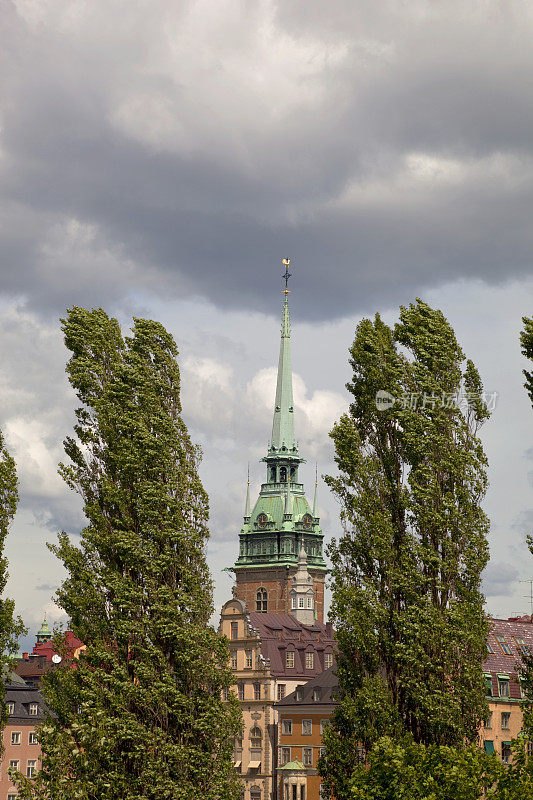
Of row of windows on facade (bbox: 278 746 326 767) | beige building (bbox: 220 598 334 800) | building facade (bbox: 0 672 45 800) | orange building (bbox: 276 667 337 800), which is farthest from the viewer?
beige building (bbox: 220 598 334 800)

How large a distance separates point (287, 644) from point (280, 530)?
7148 cm

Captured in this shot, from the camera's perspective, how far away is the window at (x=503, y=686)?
66.1 metres

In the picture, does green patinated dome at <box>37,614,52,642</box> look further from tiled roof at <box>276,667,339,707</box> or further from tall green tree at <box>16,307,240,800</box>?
tall green tree at <box>16,307,240,800</box>

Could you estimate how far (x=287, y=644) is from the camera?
10444cm

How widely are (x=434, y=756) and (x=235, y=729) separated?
6655 millimetres

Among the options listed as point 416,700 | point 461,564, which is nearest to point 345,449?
point 461,564

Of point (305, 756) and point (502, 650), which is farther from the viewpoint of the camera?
point (305, 756)

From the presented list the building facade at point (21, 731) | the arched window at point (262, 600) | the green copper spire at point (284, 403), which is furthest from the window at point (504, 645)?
the green copper spire at point (284, 403)

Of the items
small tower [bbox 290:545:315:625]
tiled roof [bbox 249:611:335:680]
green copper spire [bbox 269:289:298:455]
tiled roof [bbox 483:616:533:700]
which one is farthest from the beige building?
green copper spire [bbox 269:289:298:455]

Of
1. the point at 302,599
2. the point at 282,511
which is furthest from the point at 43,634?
the point at 282,511

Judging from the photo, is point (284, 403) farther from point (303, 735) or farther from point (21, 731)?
point (21, 731)

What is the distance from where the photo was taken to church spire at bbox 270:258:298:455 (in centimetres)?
17988

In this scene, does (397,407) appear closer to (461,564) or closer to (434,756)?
(461,564)

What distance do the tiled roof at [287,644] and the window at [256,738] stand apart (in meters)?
5.13
